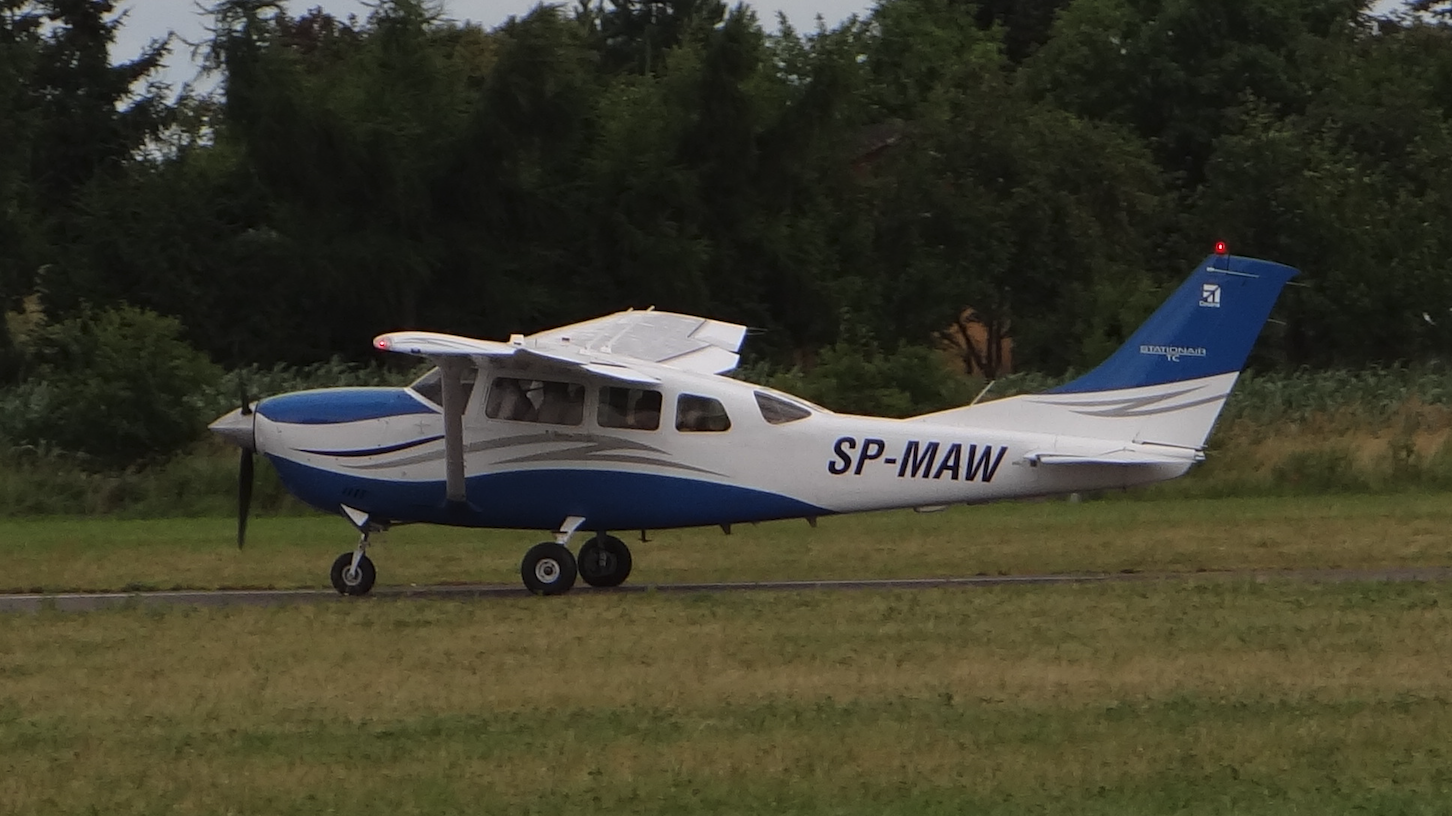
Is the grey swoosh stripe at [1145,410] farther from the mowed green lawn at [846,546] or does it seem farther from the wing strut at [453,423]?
the wing strut at [453,423]

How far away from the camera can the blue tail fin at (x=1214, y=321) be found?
643 inches

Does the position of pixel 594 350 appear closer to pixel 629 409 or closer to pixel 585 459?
pixel 629 409

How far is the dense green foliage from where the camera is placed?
42.8 meters

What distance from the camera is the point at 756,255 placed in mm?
45656

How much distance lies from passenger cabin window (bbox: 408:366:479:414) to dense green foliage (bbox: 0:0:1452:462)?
2244 cm

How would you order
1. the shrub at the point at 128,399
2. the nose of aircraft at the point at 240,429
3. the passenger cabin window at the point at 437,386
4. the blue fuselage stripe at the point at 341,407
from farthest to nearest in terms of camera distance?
1. the shrub at the point at 128,399
2. the nose of aircraft at the point at 240,429
3. the blue fuselage stripe at the point at 341,407
4. the passenger cabin window at the point at 437,386

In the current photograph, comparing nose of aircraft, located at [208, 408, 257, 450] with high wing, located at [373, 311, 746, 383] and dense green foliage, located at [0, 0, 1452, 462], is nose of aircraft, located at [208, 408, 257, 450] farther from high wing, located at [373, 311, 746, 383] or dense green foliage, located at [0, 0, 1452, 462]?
dense green foliage, located at [0, 0, 1452, 462]

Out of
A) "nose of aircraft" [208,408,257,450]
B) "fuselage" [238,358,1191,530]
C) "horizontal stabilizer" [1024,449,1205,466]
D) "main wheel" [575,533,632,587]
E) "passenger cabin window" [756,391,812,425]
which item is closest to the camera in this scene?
"horizontal stabilizer" [1024,449,1205,466]

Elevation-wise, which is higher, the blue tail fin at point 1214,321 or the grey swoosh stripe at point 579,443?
the blue tail fin at point 1214,321

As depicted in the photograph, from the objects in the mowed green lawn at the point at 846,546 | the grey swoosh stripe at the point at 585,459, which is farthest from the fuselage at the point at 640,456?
the mowed green lawn at the point at 846,546

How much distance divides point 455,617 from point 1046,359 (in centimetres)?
3197

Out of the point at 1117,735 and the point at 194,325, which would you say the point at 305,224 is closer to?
the point at 194,325

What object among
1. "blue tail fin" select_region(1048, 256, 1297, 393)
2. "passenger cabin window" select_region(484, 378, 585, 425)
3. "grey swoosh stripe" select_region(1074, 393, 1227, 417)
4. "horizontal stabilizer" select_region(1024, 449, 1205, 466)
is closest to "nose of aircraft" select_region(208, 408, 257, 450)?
"passenger cabin window" select_region(484, 378, 585, 425)

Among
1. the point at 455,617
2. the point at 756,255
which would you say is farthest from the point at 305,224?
the point at 455,617
